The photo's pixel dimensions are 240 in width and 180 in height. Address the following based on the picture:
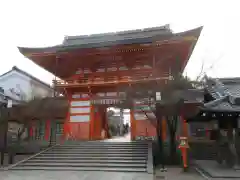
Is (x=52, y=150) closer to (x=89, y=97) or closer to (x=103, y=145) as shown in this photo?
(x=103, y=145)

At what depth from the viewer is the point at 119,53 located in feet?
52.1

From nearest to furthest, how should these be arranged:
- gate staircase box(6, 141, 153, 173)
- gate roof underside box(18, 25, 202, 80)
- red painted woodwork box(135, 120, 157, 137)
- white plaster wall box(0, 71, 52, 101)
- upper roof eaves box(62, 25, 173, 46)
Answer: gate staircase box(6, 141, 153, 173) → gate roof underside box(18, 25, 202, 80) → red painted woodwork box(135, 120, 157, 137) → upper roof eaves box(62, 25, 173, 46) → white plaster wall box(0, 71, 52, 101)

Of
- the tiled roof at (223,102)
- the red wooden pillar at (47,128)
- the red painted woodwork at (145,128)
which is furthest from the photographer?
the red wooden pillar at (47,128)

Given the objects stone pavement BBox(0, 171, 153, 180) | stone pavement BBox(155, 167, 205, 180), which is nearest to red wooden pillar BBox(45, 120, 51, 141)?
stone pavement BBox(0, 171, 153, 180)

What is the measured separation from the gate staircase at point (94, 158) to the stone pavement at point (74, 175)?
0.51 metres

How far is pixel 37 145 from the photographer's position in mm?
14414

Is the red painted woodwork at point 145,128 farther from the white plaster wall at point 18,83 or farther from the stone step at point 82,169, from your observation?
the white plaster wall at point 18,83

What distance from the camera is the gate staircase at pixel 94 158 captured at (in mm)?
9570

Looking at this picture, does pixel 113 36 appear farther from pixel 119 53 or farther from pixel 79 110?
pixel 79 110

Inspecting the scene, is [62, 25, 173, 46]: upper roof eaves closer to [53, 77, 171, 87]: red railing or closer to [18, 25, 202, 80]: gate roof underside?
[18, 25, 202, 80]: gate roof underside

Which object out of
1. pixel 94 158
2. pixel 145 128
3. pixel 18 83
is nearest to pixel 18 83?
pixel 18 83

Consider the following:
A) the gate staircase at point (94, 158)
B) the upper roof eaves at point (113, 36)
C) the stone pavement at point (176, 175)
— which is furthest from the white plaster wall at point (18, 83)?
the stone pavement at point (176, 175)

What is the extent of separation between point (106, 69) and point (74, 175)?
1054cm

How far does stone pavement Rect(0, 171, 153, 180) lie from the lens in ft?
25.9
